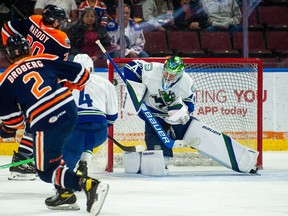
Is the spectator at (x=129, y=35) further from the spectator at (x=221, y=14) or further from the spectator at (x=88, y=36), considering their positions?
the spectator at (x=221, y=14)

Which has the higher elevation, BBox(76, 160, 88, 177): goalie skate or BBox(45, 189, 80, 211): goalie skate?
BBox(76, 160, 88, 177): goalie skate

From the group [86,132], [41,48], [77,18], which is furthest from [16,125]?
[77,18]

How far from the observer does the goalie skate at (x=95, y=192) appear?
4.06 m

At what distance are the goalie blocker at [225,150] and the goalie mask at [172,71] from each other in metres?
0.43

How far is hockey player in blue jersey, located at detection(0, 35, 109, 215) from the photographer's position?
414 centimetres

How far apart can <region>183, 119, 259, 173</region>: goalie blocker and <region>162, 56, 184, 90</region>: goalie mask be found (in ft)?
1.40

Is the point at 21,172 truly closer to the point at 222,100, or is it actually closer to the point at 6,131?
the point at 6,131

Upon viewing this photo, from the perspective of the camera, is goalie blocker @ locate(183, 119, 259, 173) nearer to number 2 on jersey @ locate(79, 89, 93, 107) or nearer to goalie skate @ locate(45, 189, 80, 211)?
number 2 on jersey @ locate(79, 89, 93, 107)

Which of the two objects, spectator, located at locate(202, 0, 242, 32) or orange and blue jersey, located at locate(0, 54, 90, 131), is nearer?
orange and blue jersey, located at locate(0, 54, 90, 131)

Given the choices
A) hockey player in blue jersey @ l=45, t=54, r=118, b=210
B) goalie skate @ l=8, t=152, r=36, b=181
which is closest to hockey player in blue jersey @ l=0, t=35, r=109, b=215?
hockey player in blue jersey @ l=45, t=54, r=118, b=210

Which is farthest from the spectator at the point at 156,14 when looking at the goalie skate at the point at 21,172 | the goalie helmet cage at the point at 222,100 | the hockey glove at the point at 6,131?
the hockey glove at the point at 6,131

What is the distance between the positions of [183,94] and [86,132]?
3.39 feet

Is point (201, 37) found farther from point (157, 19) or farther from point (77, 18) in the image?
point (77, 18)

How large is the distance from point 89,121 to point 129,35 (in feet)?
6.17
